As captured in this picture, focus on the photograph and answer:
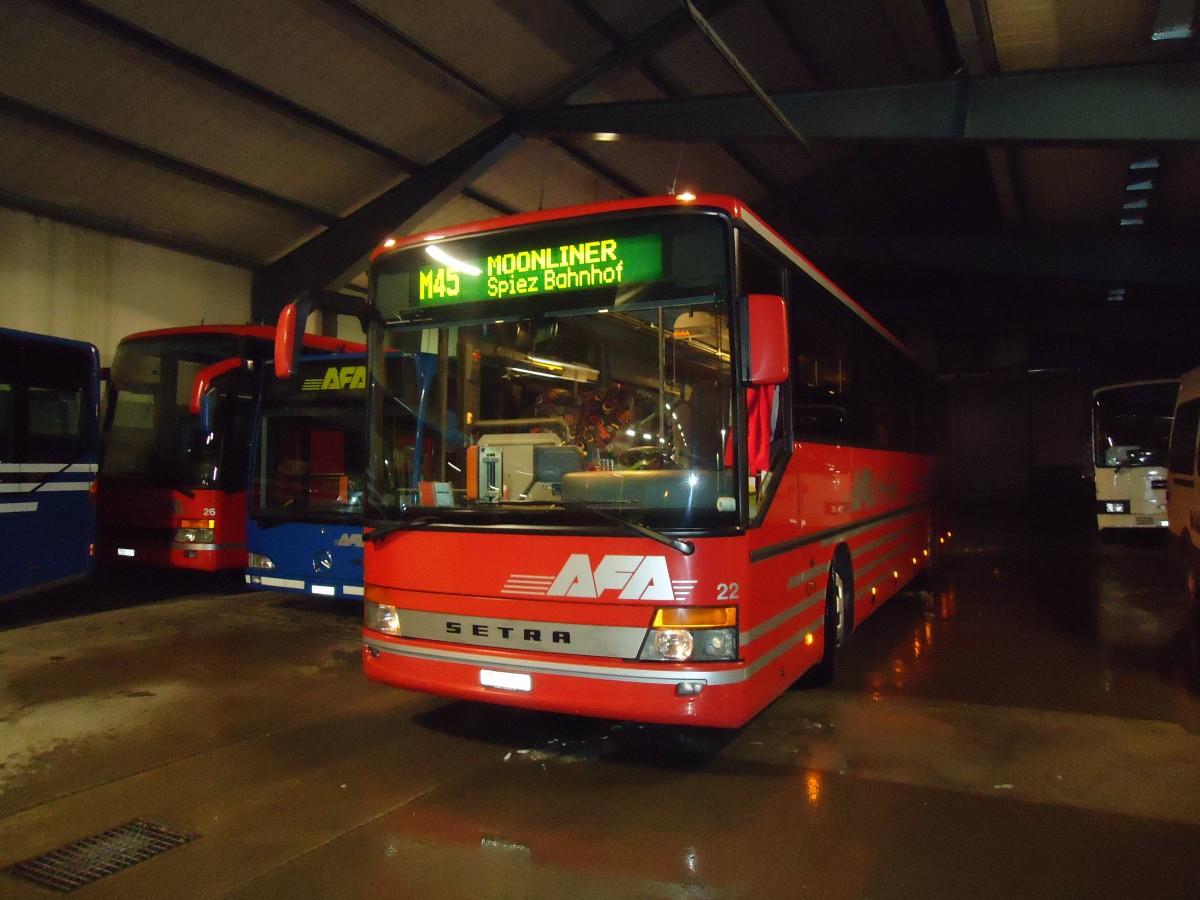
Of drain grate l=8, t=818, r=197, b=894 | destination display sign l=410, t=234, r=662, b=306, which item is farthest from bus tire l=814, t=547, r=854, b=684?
drain grate l=8, t=818, r=197, b=894

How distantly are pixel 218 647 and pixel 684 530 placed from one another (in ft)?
18.6

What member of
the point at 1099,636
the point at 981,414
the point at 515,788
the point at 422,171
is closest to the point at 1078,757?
the point at 515,788

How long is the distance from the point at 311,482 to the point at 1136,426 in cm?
1559

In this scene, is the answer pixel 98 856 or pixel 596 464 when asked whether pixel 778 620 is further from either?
pixel 98 856

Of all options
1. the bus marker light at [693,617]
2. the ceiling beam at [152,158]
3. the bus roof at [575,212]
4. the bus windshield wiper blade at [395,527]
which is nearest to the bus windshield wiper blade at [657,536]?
the bus marker light at [693,617]

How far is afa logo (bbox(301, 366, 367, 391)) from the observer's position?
31.3 feet

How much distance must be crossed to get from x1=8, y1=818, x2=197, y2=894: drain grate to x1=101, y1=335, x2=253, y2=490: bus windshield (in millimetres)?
6954

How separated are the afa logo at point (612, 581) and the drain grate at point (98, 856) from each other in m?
2.09

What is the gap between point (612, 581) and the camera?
4.53 meters

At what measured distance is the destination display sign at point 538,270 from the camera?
472cm

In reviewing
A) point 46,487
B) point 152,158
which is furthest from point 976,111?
point 46,487

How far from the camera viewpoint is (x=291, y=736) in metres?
5.59

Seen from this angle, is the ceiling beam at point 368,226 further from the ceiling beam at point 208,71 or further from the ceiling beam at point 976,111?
the ceiling beam at point 976,111

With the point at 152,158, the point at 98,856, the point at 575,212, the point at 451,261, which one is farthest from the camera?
the point at 152,158
